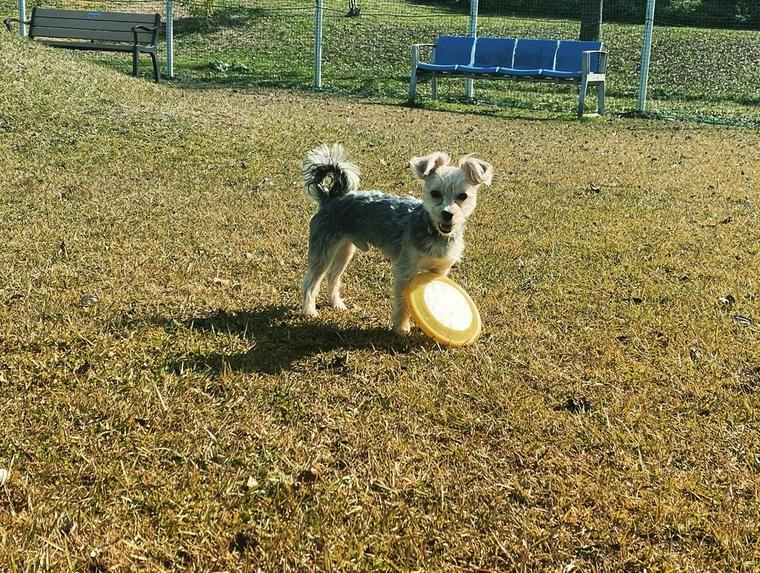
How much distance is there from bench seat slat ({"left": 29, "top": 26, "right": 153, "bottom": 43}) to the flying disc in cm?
1586

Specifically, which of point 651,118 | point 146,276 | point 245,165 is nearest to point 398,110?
point 651,118

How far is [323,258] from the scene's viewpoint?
16.4 ft

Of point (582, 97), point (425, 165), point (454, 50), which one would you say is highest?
point (454, 50)

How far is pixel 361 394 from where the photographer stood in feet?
12.9

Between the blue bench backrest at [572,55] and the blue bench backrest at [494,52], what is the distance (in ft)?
3.93

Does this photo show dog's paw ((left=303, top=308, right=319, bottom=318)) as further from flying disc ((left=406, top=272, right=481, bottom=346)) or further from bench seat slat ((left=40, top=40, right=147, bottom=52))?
bench seat slat ((left=40, top=40, right=147, bottom=52))

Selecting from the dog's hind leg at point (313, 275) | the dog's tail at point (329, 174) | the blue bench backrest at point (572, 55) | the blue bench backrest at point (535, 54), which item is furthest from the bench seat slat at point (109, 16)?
the dog's hind leg at point (313, 275)

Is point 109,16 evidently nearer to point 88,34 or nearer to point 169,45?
point 88,34

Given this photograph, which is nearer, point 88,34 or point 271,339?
point 271,339

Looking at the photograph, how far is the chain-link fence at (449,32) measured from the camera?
764 inches

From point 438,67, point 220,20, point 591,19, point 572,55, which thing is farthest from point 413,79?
point 220,20

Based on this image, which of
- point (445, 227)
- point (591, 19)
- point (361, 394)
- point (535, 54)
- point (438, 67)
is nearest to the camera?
point (361, 394)

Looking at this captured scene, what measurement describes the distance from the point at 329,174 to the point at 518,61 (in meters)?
14.2

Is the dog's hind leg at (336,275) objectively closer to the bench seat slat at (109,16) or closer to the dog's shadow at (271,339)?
the dog's shadow at (271,339)
